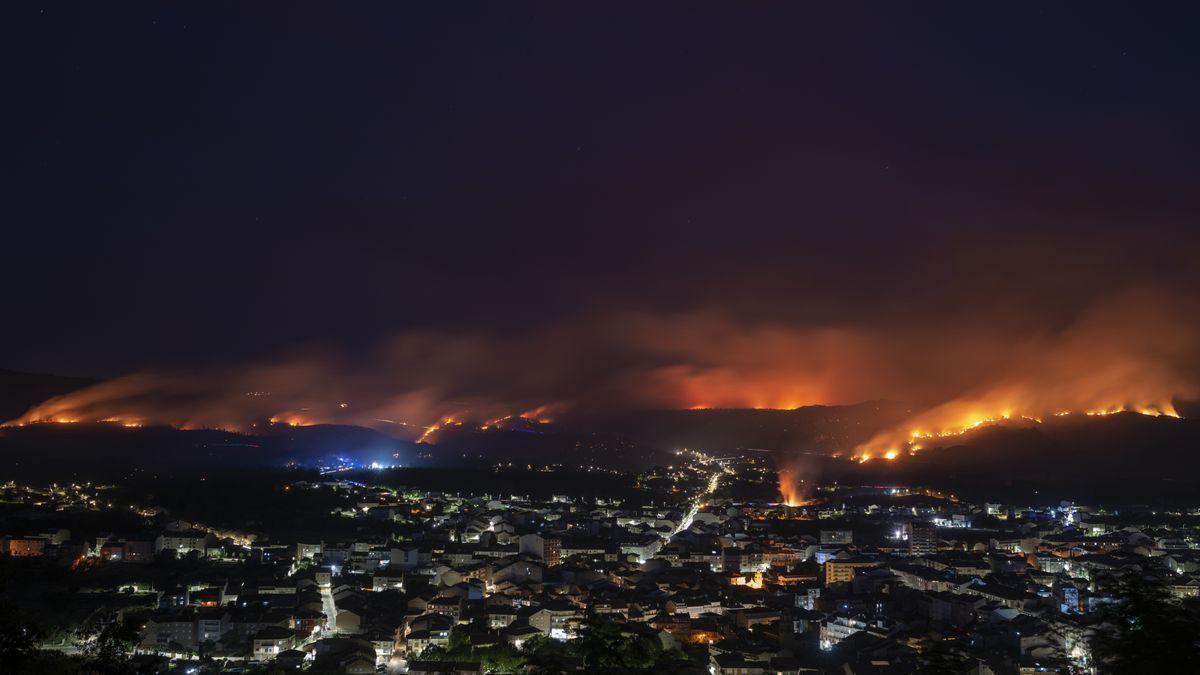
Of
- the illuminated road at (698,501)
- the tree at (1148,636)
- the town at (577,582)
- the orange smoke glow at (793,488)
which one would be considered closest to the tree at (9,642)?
the town at (577,582)

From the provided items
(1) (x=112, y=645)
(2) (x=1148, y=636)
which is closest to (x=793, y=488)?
(2) (x=1148, y=636)

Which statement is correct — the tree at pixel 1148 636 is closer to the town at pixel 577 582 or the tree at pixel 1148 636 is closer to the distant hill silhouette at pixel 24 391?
the town at pixel 577 582

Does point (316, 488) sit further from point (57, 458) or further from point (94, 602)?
point (94, 602)

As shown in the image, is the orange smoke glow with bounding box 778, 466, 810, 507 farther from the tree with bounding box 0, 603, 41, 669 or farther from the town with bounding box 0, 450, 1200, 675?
the tree with bounding box 0, 603, 41, 669

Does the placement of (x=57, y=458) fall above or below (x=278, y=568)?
above

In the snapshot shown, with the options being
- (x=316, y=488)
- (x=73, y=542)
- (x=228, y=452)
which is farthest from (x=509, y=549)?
(x=228, y=452)

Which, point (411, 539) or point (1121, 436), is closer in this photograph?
point (411, 539)
